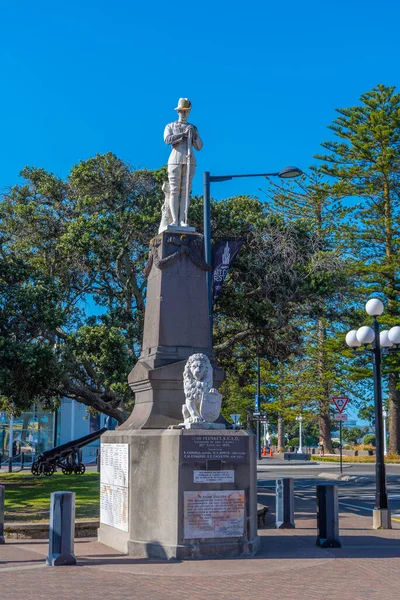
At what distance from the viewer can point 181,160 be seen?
13.5m

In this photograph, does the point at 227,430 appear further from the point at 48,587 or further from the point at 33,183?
the point at 33,183

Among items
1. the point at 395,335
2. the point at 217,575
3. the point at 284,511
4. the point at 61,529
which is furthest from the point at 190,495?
the point at 395,335

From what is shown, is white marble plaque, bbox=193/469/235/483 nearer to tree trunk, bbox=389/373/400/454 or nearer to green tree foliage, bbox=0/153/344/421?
green tree foliage, bbox=0/153/344/421

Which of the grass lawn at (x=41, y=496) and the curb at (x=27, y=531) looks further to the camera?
the grass lawn at (x=41, y=496)

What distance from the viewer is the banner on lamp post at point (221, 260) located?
1669cm

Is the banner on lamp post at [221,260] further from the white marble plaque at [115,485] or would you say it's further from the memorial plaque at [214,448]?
the memorial plaque at [214,448]

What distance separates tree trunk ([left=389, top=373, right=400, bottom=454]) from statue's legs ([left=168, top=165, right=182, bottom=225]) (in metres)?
33.6

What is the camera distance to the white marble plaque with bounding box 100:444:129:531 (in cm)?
1141

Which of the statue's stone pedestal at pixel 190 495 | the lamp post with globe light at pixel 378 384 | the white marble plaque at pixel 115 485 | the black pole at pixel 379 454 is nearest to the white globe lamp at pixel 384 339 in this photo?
the lamp post with globe light at pixel 378 384

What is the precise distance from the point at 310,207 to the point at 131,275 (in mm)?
23992

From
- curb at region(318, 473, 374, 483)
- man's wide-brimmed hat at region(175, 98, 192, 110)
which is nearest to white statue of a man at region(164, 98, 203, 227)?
man's wide-brimmed hat at region(175, 98, 192, 110)

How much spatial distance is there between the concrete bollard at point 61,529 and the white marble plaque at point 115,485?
1.35m

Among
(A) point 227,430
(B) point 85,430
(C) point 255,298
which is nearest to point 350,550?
(A) point 227,430

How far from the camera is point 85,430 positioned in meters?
61.2
